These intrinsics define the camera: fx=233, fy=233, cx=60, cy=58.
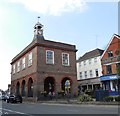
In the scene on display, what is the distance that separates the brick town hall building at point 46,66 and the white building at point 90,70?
556 inches

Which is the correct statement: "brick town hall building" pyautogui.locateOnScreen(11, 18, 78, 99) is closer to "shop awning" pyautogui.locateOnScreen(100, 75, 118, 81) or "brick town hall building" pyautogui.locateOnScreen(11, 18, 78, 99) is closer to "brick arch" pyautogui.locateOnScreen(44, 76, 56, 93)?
"brick arch" pyautogui.locateOnScreen(44, 76, 56, 93)

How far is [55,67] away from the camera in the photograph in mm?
41625

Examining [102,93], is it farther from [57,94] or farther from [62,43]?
[62,43]

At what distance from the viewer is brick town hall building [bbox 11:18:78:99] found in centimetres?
3950

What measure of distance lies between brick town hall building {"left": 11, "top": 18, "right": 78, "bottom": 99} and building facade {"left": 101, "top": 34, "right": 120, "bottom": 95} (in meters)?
8.77

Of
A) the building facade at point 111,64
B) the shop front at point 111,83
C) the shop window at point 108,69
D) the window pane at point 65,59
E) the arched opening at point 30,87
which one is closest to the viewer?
the arched opening at point 30,87

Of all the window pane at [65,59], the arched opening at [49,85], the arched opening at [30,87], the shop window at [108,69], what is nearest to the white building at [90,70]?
the shop window at [108,69]

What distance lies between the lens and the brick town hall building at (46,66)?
39.5 metres

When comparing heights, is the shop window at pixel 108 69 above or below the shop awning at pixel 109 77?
above

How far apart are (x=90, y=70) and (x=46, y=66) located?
2180 cm

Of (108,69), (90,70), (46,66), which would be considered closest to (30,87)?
(46,66)

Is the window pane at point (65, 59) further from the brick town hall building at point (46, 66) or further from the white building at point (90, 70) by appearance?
the white building at point (90, 70)

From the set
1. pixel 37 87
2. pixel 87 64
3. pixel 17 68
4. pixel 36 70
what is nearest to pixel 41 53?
pixel 36 70

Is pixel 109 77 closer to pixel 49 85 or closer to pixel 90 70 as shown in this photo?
pixel 90 70
